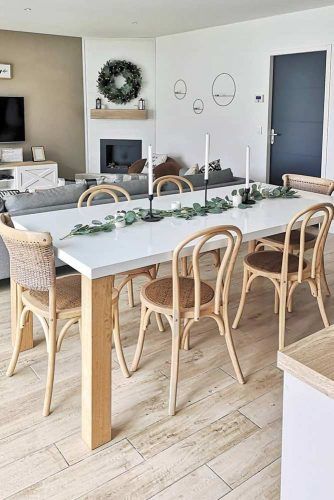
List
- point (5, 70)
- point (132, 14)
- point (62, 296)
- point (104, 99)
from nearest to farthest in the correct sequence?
point (62, 296) < point (132, 14) < point (5, 70) < point (104, 99)

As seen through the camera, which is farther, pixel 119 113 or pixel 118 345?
pixel 119 113

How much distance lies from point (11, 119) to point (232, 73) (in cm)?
343

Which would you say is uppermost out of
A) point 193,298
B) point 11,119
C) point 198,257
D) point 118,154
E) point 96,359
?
point 11,119

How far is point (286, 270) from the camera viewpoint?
9.57ft

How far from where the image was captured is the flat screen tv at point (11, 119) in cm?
764

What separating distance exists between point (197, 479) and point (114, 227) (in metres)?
1.31

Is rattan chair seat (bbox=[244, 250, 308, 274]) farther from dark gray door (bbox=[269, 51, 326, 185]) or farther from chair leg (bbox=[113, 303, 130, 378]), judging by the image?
dark gray door (bbox=[269, 51, 326, 185])

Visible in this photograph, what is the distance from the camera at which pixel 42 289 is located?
2.26m

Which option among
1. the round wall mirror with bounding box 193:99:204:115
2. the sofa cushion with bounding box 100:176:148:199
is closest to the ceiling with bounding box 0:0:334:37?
the round wall mirror with bounding box 193:99:204:115

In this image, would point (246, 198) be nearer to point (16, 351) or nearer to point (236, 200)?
point (236, 200)

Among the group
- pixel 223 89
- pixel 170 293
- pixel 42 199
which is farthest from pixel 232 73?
pixel 170 293

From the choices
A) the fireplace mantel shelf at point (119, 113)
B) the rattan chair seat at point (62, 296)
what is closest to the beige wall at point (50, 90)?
the fireplace mantel shelf at point (119, 113)

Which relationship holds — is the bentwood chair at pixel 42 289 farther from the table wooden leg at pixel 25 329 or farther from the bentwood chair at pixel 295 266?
the bentwood chair at pixel 295 266

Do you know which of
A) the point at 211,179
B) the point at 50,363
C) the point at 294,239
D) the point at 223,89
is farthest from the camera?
the point at 223,89
